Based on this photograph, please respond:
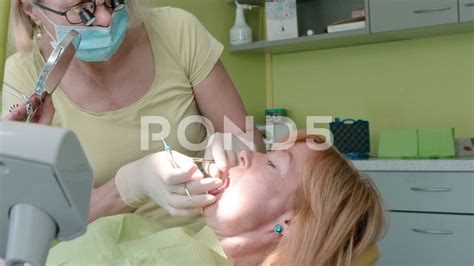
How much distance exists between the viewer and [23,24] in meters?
1.44

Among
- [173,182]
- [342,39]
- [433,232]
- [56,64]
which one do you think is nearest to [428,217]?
[433,232]

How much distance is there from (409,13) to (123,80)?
1.74m

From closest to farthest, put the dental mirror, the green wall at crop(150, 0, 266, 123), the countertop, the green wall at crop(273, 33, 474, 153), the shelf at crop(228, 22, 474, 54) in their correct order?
the dental mirror → the countertop → the shelf at crop(228, 22, 474, 54) → the green wall at crop(273, 33, 474, 153) → the green wall at crop(150, 0, 266, 123)

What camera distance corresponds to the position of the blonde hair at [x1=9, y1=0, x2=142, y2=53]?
1414 mm

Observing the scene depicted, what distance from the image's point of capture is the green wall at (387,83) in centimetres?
293

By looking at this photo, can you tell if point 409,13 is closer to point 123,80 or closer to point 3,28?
point 123,80

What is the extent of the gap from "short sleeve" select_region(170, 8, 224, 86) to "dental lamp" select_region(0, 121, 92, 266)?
3.23ft

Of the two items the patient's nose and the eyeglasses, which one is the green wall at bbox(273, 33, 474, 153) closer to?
the patient's nose

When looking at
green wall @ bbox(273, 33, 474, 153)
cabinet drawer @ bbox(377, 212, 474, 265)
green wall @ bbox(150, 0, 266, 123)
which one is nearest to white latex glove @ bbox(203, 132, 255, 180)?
cabinet drawer @ bbox(377, 212, 474, 265)

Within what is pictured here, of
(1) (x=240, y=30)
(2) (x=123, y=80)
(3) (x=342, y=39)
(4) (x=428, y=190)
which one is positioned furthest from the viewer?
(1) (x=240, y=30)

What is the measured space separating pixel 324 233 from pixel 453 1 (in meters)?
1.80

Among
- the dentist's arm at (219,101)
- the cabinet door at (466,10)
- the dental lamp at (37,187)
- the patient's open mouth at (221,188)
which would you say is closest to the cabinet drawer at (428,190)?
the cabinet door at (466,10)

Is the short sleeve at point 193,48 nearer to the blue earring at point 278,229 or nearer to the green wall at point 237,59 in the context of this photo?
the blue earring at point 278,229

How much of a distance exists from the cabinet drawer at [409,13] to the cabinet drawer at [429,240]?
88 centimetres
